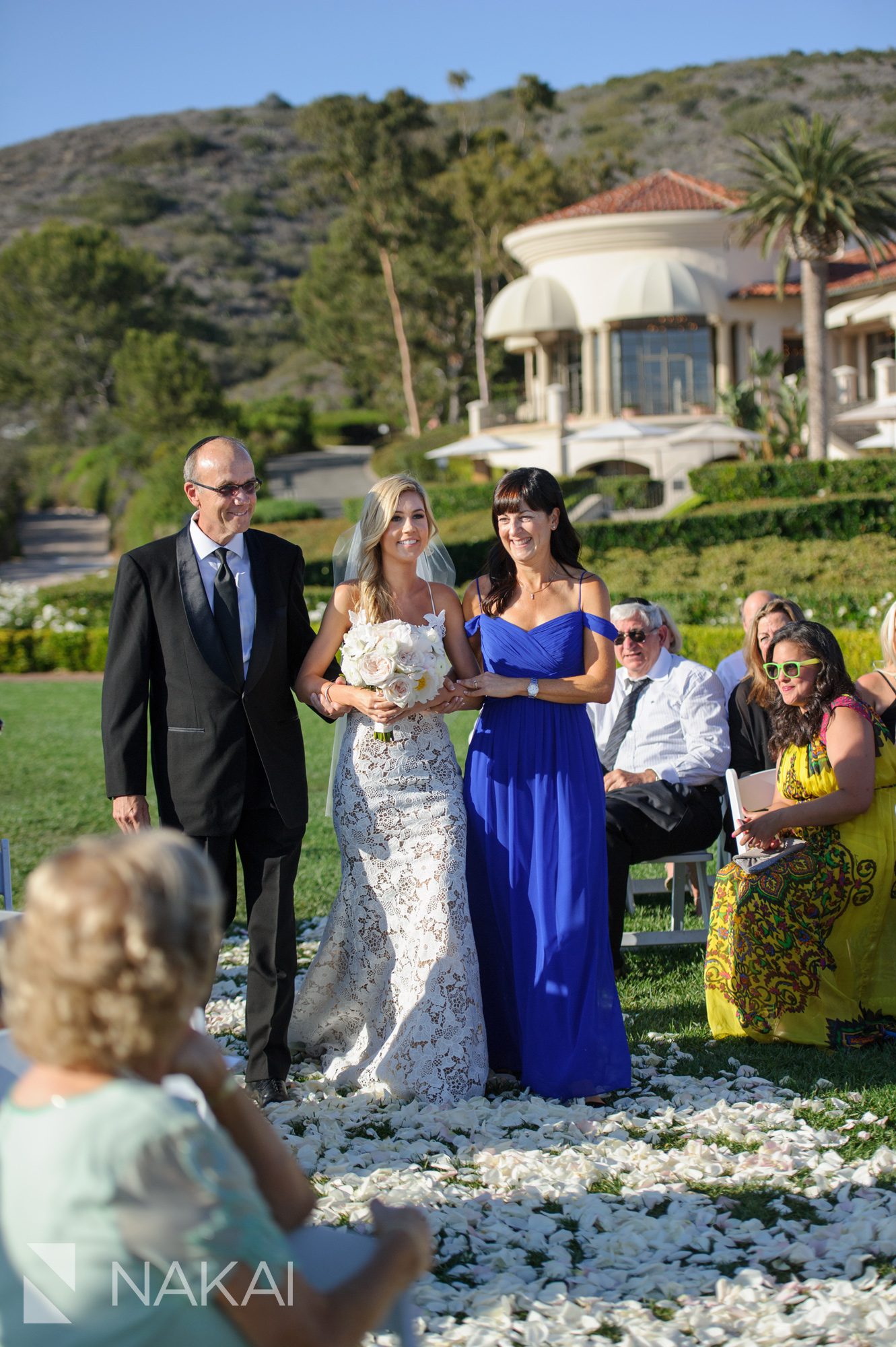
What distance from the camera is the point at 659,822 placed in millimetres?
5895

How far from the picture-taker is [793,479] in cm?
2797

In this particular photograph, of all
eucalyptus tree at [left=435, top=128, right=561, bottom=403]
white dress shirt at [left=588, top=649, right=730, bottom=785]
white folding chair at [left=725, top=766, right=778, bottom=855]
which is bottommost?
white folding chair at [left=725, top=766, right=778, bottom=855]

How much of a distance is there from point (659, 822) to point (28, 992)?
4.48 m

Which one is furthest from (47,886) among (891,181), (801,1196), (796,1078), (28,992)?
(891,181)

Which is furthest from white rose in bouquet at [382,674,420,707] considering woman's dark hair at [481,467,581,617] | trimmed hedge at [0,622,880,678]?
trimmed hedge at [0,622,880,678]

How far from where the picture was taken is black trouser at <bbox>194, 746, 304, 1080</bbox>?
4.51 meters

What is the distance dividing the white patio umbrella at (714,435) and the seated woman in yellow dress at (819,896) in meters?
26.5

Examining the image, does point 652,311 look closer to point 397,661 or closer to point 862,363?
point 862,363

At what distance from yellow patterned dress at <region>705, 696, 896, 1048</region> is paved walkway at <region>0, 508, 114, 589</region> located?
27.9 m

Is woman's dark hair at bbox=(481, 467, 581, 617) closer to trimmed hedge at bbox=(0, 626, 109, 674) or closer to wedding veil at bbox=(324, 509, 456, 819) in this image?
wedding veil at bbox=(324, 509, 456, 819)

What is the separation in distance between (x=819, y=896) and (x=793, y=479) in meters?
24.3

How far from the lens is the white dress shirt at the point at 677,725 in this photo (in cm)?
617

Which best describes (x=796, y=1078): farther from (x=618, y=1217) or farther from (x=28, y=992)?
(x=28, y=992)

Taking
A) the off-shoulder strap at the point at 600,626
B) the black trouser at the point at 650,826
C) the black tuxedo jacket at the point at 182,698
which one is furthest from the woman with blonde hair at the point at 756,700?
the black tuxedo jacket at the point at 182,698
